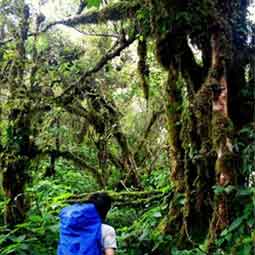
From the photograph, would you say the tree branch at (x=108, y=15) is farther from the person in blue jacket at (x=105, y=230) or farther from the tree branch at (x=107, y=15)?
the person in blue jacket at (x=105, y=230)

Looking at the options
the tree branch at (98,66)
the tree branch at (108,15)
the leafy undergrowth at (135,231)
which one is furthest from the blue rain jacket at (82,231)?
the tree branch at (98,66)

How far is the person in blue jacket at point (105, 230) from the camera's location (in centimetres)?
372

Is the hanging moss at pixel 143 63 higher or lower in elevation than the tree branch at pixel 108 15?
lower

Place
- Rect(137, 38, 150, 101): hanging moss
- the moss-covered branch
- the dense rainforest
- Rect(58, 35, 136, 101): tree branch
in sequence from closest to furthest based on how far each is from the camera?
the dense rainforest
the moss-covered branch
Rect(137, 38, 150, 101): hanging moss
Rect(58, 35, 136, 101): tree branch

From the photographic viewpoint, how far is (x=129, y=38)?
631 centimetres

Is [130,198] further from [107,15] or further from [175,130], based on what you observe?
[107,15]

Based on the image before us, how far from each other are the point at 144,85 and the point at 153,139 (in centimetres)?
435

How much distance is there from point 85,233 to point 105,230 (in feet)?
0.60

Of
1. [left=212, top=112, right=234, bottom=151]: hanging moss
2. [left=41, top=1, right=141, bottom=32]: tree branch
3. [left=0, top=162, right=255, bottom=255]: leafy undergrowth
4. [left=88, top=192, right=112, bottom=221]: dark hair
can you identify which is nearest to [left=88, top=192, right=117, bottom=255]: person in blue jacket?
[left=88, top=192, right=112, bottom=221]: dark hair

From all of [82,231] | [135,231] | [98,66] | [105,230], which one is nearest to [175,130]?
[135,231]

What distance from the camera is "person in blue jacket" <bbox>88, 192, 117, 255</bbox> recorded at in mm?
3721

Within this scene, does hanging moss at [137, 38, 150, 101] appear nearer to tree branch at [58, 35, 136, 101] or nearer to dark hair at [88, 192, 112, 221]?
tree branch at [58, 35, 136, 101]

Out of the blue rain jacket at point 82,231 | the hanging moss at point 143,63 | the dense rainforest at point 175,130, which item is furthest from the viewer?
the hanging moss at point 143,63

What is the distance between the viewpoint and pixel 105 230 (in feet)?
12.4
